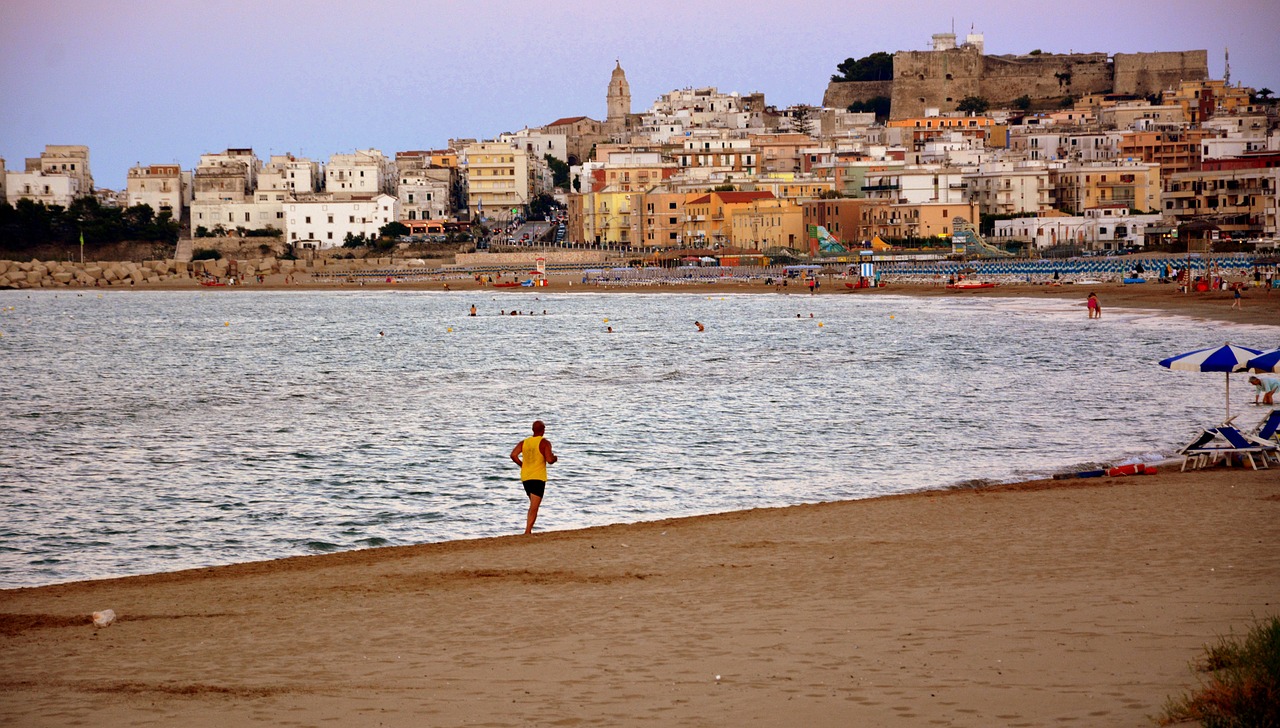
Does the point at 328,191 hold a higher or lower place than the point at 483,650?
higher

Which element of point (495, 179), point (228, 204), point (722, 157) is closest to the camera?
point (722, 157)

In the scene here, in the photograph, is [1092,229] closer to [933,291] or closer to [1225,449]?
[933,291]

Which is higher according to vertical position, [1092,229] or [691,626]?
[1092,229]

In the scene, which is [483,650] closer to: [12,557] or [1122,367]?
[12,557]

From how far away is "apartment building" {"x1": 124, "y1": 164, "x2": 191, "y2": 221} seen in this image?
399ft

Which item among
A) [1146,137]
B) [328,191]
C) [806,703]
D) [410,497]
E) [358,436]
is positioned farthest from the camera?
[328,191]

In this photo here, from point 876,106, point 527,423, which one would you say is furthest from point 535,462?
point 876,106

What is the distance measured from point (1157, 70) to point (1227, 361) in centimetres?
14313

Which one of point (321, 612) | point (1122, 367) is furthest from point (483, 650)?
point (1122, 367)

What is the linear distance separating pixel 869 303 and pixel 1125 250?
89.5 ft

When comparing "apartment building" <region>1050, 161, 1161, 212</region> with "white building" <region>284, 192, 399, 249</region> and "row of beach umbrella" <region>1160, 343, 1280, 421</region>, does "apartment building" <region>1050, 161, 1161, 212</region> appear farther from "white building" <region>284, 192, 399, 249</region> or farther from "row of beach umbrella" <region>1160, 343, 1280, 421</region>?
"row of beach umbrella" <region>1160, 343, 1280, 421</region>

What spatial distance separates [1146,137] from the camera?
339ft

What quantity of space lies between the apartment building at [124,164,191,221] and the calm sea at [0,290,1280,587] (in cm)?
7518

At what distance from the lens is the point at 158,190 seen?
122 m
